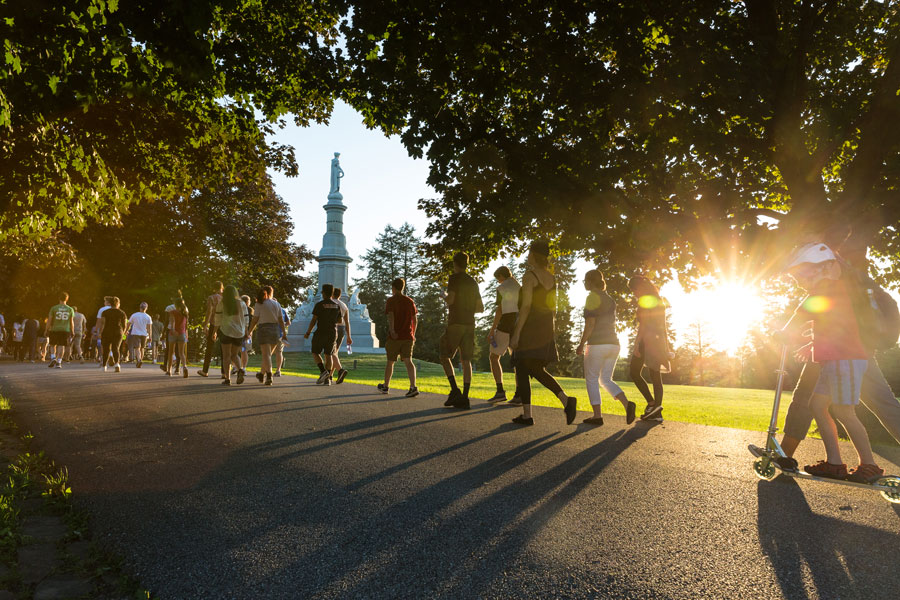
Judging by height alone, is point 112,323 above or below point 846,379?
above

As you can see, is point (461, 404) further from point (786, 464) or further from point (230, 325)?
point (230, 325)

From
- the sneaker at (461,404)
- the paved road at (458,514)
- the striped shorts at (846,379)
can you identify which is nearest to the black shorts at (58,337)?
the paved road at (458,514)

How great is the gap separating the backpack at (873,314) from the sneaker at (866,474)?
0.87m

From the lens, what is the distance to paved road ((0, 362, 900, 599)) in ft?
8.84

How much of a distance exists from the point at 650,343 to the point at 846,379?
153 inches

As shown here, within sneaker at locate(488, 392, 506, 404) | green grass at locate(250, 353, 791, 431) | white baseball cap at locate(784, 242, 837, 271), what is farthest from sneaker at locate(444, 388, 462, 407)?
white baseball cap at locate(784, 242, 837, 271)

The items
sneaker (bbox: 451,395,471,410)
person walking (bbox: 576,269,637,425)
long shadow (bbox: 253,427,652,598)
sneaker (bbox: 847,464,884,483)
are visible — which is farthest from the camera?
sneaker (bbox: 451,395,471,410)

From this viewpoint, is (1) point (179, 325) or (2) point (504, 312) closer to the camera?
(2) point (504, 312)

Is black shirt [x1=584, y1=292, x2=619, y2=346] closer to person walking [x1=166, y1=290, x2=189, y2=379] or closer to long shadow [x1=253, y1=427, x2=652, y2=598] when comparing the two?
long shadow [x1=253, y1=427, x2=652, y2=598]

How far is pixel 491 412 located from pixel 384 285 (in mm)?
75967

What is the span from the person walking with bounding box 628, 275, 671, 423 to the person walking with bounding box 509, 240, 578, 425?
1.66m

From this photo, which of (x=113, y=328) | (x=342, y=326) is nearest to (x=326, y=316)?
(x=342, y=326)

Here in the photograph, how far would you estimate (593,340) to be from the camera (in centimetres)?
777

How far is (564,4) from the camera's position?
8477 millimetres
